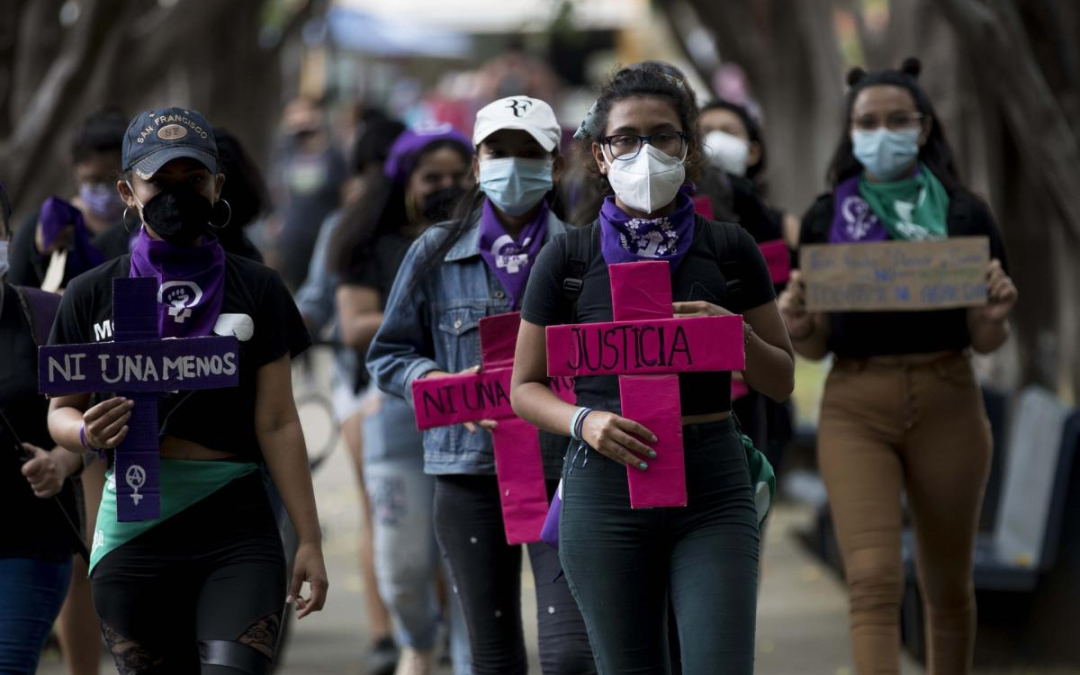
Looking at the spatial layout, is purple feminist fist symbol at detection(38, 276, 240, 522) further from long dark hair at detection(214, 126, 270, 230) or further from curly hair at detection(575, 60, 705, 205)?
long dark hair at detection(214, 126, 270, 230)

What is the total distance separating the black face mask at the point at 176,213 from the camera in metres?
4.47

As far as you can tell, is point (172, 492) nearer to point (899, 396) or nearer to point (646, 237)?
point (646, 237)

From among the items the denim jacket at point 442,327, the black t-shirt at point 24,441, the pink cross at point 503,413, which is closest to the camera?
the black t-shirt at point 24,441

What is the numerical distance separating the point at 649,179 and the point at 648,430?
0.64m

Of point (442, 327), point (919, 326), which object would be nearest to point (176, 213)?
point (442, 327)

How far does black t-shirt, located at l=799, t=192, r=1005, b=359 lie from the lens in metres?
6.07

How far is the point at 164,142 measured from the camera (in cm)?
450

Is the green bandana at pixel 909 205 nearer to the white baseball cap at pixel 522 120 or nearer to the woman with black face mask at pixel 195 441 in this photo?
the white baseball cap at pixel 522 120

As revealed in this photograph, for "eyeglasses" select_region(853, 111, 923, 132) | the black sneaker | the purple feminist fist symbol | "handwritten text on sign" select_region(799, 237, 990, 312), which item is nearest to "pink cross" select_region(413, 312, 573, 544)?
the purple feminist fist symbol

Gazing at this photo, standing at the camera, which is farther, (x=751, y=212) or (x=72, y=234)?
(x=751, y=212)

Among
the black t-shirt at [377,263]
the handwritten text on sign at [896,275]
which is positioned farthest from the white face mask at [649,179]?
the black t-shirt at [377,263]

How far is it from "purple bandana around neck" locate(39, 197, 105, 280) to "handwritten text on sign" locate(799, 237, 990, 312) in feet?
8.01

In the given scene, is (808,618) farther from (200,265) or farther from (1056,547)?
(200,265)

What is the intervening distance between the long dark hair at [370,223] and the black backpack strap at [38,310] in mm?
1918
